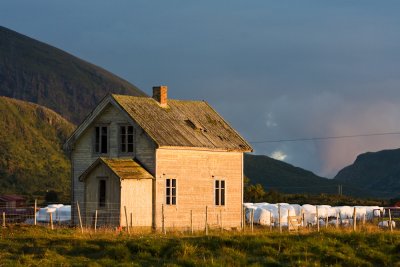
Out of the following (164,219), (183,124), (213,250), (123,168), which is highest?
(183,124)

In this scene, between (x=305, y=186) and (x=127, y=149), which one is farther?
(x=305, y=186)

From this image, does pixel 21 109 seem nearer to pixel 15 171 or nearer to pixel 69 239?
pixel 15 171

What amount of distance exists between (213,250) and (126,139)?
20419 millimetres

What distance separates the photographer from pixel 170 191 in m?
48.3

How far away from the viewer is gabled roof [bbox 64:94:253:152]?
160 ft

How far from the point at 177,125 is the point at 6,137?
281ft

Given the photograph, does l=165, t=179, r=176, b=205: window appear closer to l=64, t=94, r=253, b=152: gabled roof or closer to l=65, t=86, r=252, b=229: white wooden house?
l=65, t=86, r=252, b=229: white wooden house

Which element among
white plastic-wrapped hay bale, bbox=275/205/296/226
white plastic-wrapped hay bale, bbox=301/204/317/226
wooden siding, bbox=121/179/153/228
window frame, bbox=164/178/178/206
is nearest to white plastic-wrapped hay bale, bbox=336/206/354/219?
white plastic-wrapped hay bale, bbox=301/204/317/226

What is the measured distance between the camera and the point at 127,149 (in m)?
48.9

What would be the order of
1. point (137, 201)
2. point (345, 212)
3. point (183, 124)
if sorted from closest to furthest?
point (137, 201) < point (183, 124) < point (345, 212)

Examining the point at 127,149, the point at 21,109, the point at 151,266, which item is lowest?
the point at 151,266

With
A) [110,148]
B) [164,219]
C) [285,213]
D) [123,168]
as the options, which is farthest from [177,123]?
[285,213]

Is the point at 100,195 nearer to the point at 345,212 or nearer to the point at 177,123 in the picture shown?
the point at 177,123

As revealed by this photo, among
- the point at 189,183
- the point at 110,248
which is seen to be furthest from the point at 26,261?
the point at 189,183
